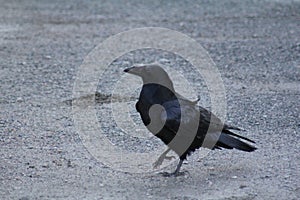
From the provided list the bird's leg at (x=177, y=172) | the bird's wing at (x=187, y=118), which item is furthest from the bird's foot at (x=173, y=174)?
the bird's wing at (x=187, y=118)

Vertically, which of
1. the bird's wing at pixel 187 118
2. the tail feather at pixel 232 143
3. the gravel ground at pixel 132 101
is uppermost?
the bird's wing at pixel 187 118

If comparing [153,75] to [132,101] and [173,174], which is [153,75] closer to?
[173,174]

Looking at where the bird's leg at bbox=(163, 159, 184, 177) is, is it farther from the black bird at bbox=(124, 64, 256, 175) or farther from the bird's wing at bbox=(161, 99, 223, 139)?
the bird's wing at bbox=(161, 99, 223, 139)

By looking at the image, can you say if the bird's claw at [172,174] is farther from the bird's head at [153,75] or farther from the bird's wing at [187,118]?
the bird's head at [153,75]

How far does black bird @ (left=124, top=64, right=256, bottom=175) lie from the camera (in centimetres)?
580

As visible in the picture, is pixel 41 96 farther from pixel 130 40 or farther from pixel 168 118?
pixel 130 40

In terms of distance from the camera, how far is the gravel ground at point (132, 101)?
5.67 metres

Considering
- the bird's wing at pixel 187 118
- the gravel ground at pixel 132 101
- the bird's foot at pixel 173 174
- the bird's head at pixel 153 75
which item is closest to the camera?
the gravel ground at pixel 132 101

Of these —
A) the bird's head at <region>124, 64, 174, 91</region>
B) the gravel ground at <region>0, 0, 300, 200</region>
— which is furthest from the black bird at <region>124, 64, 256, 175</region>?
the gravel ground at <region>0, 0, 300, 200</region>

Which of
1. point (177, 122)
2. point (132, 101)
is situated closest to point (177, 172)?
point (177, 122)

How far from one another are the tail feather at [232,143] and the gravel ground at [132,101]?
0.67 ft

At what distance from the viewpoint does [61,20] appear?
1462 cm

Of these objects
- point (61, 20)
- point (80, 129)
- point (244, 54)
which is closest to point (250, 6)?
point (61, 20)

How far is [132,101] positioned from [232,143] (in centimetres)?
265
